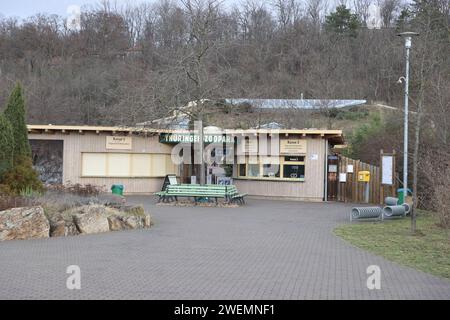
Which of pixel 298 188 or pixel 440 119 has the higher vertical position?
pixel 440 119

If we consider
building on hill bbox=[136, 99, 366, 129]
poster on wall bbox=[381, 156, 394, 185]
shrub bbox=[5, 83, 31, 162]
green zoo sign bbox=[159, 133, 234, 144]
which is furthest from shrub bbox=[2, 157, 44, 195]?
poster on wall bbox=[381, 156, 394, 185]

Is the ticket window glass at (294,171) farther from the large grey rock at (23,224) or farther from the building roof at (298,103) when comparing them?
the large grey rock at (23,224)

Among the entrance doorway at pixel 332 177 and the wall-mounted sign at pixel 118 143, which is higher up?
the wall-mounted sign at pixel 118 143

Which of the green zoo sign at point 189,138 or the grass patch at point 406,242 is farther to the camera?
the green zoo sign at point 189,138

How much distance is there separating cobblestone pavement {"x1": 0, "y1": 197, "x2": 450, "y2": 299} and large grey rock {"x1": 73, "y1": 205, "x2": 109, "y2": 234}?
609 mm

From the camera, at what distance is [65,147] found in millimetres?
28328

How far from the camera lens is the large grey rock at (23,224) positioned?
13352mm

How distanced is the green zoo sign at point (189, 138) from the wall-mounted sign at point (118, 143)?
1.47 meters

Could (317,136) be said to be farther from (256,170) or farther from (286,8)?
(286,8)

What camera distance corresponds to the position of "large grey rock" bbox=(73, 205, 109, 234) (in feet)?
47.6

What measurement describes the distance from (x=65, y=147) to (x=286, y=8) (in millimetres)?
46433

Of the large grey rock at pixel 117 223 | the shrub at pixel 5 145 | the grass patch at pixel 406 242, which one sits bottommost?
the grass patch at pixel 406 242

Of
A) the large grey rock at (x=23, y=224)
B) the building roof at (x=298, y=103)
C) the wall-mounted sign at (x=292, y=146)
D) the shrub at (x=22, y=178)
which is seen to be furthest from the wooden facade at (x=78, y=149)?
the large grey rock at (x=23, y=224)
